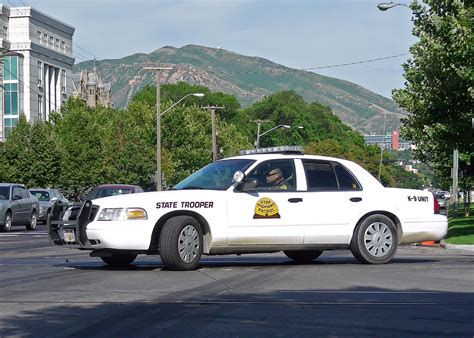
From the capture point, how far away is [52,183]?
224 ft

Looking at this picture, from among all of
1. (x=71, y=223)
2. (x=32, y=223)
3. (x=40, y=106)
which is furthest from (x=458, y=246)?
(x=40, y=106)

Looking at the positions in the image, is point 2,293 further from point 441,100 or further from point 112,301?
point 441,100

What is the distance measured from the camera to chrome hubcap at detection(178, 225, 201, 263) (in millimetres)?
13719

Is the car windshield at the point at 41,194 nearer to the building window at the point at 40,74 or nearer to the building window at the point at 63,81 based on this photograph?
the building window at the point at 40,74

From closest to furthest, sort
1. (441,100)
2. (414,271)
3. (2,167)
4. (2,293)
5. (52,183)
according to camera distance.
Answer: (2,293) → (414,271) → (441,100) → (2,167) → (52,183)

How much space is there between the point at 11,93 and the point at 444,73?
7351 centimetres

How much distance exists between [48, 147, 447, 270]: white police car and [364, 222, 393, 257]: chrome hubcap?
15 mm

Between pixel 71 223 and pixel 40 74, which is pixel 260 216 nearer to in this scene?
pixel 71 223

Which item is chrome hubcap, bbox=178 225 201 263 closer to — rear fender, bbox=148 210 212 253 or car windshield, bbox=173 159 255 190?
rear fender, bbox=148 210 212 253

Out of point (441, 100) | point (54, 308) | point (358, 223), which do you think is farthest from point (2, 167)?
point (54, 308)

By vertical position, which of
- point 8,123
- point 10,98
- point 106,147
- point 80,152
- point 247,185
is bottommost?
point 247,185

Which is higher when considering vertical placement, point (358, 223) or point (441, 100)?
point (441, 100)

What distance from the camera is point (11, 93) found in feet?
317

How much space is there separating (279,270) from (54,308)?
4.80 metres
